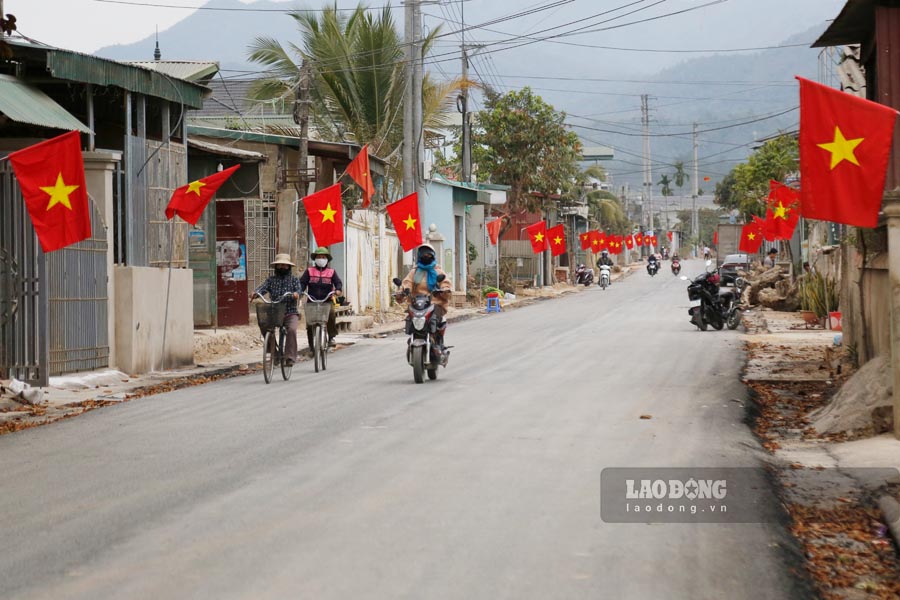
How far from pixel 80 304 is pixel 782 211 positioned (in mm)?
23732

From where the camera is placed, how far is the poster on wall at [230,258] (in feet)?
88.2

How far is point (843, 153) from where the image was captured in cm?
1077

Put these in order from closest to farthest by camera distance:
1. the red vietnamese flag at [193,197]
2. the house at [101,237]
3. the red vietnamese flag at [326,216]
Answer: the house at [101,237] → the red vietnamese flag at [193,197] → the red vietnamese flag at [326,216]

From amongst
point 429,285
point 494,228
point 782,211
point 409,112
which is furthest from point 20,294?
point 494,228

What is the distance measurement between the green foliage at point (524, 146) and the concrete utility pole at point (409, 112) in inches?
985

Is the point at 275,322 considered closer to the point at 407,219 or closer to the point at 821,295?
the point at 407,219

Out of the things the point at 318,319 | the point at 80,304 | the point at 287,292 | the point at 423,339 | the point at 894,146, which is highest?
the point at 894,146

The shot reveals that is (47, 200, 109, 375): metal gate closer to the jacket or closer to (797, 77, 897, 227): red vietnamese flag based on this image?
the jacket

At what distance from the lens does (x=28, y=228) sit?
602 inches

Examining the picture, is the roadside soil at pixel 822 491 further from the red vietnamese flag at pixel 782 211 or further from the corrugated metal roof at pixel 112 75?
the red vietnamese flag at pixel 782 211

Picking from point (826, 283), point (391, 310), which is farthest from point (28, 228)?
point (391, 310)

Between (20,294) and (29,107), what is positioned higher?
(29,107)

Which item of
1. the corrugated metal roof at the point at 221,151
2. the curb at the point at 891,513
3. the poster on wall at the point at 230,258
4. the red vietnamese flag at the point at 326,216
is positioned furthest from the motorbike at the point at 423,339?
the poster on wall at the point at 230,258

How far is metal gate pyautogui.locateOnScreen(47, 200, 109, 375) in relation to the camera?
16.0 m
